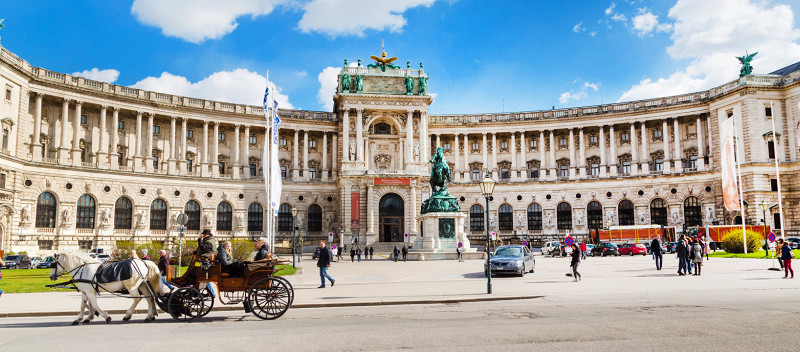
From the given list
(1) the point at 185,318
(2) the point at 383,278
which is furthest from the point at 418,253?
(1) the point at 185,318

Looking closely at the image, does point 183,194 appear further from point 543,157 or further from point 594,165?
point 594,165

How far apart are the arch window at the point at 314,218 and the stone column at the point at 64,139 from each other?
2616 cm

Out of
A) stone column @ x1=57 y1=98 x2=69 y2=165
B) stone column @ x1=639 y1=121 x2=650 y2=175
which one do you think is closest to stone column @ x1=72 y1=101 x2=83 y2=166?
stone column @ x1=57 y1=98 x2=69 y2=165

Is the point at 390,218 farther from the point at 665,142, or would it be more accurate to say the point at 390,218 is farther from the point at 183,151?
the point at 665,142

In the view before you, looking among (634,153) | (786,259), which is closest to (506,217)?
(634,153)

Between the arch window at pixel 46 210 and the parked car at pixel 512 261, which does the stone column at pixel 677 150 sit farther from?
the arch window at pixel 46 210

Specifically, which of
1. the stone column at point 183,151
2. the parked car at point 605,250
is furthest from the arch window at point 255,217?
the parked car at point 605,250

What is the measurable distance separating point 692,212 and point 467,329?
2406 inches

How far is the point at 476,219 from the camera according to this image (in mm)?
71312

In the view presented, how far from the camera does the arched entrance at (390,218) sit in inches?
2628

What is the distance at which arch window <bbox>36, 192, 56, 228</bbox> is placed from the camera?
52.1 m

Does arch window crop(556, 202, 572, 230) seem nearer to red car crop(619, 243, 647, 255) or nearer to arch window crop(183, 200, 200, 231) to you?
red car crop(619, 243, 647, 255)

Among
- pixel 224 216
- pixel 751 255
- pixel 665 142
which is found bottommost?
pixel 751 255

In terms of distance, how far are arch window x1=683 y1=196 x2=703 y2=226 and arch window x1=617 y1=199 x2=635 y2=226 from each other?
5696 millimetres
